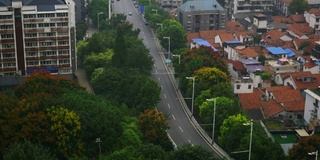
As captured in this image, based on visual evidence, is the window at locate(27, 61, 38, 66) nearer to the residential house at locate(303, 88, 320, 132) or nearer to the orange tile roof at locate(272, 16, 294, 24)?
the residential house at locate(303, 88, 320, 132)

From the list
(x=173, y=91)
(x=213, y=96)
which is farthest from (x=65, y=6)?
(x=213, y=96)

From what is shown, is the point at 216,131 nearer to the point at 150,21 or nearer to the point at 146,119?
the point at 146,119

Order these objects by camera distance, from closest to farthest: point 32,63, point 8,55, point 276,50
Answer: point 8,55
point 32,63
point 276,50

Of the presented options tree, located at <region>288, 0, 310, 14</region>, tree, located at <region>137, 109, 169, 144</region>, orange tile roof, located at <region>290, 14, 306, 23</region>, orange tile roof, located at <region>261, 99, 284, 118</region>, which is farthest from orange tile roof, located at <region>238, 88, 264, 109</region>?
tree, located at <region>288, 0, 310, 14</region>

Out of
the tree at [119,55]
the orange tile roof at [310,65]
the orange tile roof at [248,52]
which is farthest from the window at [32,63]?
the orange tile roof at [310,65]

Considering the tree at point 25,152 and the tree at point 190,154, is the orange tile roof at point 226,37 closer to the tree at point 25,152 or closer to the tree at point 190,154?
the tree at point 190,154

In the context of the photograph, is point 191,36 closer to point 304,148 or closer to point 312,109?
point 312,109

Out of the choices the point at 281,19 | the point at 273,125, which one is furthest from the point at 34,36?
the point at 281,19

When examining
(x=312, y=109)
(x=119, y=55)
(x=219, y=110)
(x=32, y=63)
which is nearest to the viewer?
(x=219, y=110)
